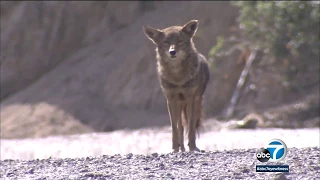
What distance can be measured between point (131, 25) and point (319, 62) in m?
7.99

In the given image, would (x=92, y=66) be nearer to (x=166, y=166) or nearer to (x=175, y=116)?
(x=175, y=116)

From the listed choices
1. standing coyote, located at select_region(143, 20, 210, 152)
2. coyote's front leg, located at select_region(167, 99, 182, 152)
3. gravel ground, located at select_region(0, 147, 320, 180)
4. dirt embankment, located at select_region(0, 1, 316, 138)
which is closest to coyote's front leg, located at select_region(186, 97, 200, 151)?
standing coyote, located at select_region(143, 20, 210, 152)

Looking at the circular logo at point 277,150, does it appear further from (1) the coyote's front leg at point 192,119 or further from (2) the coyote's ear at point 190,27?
(2) the coyote's ear at point 190,27

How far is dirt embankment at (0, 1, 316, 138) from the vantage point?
63.5 feet

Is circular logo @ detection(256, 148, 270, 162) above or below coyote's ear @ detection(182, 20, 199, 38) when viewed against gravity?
below

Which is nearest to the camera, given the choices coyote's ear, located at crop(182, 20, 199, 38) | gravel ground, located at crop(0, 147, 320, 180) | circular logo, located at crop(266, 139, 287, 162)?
gravel ground, located at crop(0, 147, 320, 180)

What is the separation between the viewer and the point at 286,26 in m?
17.5

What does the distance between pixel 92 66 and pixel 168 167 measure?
1497cm

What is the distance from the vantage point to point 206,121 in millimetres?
18219

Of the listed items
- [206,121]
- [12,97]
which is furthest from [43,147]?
[12,97]

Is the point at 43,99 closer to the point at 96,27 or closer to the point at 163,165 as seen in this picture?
the point at 96,27

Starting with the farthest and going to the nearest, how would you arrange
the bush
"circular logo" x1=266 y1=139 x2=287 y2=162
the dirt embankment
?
the dirt embankment < the bush < "circular logo" x1=266 y1=139 x2=287 y2=162

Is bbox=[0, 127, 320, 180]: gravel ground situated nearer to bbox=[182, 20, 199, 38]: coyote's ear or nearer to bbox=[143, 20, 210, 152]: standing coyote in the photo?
bbox=[143, 20, 210, 152]: standing coyote

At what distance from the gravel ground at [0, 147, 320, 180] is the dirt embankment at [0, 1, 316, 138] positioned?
33.2ft
